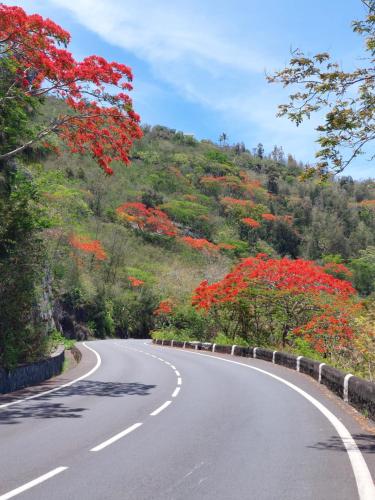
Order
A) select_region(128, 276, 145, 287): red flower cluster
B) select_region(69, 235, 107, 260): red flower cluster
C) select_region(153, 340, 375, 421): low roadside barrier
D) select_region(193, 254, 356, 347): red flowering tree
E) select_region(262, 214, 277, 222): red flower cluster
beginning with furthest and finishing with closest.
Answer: select_region(262, 214, 277, 222): red flower cluster → select_region(128, 276, 145, 287): red flower cluster → select_region(69, 235, 107, 260): red flower cluster → select_region(193, 254, 356, 347): red flowering tree → select_region(153, 340, 375, 421): low roadside barrier

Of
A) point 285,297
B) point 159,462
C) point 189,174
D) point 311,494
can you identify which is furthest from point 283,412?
point 189,174

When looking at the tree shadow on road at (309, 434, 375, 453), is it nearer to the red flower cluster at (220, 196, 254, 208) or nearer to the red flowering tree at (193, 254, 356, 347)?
the red flowering tree at (193, 254, 356, 347)

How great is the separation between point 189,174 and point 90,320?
6277 centimetres

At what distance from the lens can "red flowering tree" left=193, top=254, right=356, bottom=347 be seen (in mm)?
25969

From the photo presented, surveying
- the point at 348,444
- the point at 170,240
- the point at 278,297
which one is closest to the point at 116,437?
the point at 348,444

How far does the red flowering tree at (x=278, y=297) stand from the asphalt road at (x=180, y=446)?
12889mm

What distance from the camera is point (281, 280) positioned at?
92.0ft

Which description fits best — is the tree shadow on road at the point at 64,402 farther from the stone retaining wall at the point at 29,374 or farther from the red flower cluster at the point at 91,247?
the red flower cluster at the point at 91,247

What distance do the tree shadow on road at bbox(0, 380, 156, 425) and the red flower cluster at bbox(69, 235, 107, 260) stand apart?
46.5 m

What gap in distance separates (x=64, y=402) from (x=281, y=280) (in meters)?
18.0

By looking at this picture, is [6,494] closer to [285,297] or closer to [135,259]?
[285,297]

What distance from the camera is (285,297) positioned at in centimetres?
2775

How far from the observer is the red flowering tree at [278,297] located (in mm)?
25969

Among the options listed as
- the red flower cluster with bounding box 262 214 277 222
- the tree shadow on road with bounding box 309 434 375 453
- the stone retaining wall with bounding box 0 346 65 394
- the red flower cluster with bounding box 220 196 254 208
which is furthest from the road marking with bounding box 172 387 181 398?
the red flower cluster with bounding box 220 196 254 208
